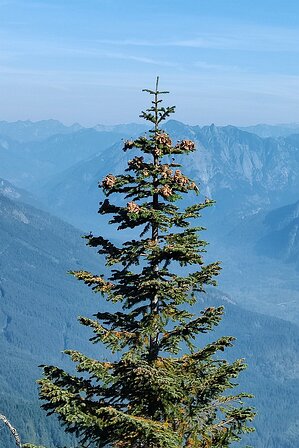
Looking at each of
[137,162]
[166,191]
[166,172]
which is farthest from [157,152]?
[166,191]

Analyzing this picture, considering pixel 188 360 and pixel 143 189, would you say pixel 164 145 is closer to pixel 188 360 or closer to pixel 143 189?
pixel 143 189

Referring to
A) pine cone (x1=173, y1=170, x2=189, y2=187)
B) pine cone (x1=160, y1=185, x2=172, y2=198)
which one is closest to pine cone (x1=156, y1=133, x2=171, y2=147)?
pine cone (x1=173, y1=170, x2=189, y2=187)

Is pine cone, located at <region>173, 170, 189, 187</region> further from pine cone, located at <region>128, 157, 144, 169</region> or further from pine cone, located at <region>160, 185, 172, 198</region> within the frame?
pine cone, located at <region>128, 157, 144, 169</region>

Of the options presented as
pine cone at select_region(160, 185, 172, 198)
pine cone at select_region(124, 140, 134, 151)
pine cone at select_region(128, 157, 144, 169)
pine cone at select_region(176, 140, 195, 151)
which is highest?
pine cone at select_region(176, 140, 195, 151)

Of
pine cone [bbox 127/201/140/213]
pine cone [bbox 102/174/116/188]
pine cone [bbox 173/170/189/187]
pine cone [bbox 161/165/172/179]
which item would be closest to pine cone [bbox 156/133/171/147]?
pine cone [bbox 161/165/172/179]

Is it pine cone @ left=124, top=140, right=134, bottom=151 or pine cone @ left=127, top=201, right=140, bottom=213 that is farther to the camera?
pine cone @ left=124, top=140, right=134, bottom=151

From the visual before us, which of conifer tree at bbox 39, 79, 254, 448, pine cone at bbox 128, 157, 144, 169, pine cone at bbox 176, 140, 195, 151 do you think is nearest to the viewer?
conifer tree at bbox 39, 79, 254, 448

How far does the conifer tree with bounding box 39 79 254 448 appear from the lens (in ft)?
68.4

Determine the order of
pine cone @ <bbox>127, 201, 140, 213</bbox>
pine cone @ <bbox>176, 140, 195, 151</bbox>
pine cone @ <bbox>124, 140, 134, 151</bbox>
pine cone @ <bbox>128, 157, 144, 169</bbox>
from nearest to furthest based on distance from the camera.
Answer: pine cone @ <bbox>127, 201, 140, 213</bbox>
pine cone @ <bbox>124, 140, 134, 151</bbox>
pine cone @ <bbox>176, 140, 195, 151</bbox>
pine cone @ <bbox>128, 157, 144, 169</bbox>

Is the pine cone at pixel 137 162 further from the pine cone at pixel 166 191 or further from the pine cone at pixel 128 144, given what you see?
the pine cone at pixel 166 191

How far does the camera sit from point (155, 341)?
22016 millimetres

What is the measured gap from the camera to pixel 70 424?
21.6 meters

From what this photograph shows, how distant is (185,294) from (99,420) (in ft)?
13.3

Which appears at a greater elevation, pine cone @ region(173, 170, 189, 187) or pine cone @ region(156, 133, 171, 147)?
pine cone @ region(156, 133, 171, 147)
